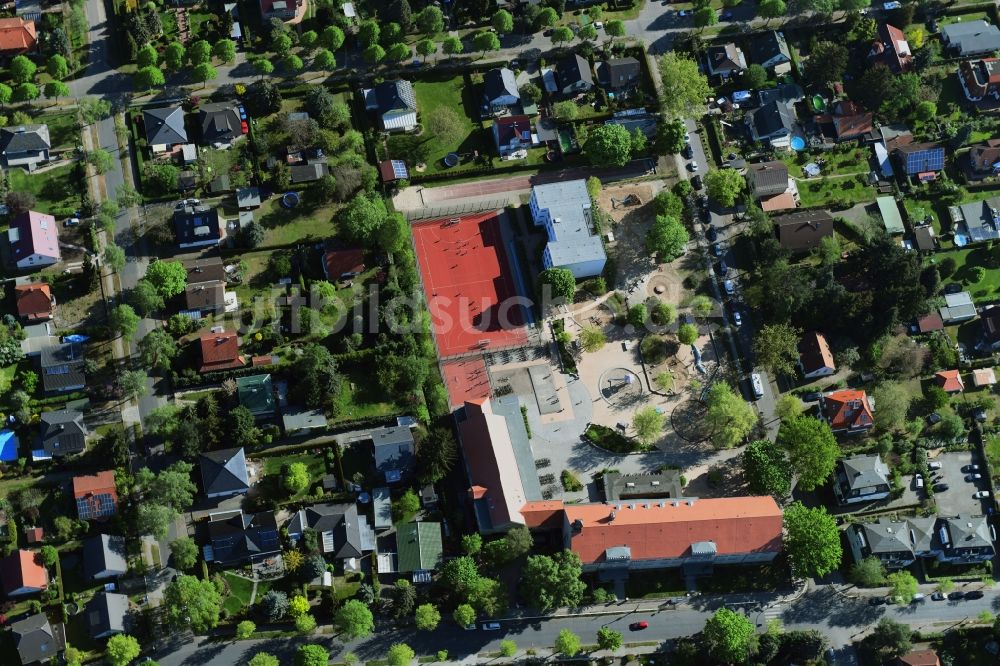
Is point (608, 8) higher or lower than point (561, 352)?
higher

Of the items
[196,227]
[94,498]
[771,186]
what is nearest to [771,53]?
[771,186]

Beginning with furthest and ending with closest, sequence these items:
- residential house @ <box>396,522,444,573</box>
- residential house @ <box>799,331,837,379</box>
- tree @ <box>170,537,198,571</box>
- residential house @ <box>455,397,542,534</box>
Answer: residential house @ <box>799,331,837,379</box> < residential house @ <box>455,397,542,534</box> < residential house @ <box>396,522,444,573</box> < tree @ <box>170,537,198,571</box>

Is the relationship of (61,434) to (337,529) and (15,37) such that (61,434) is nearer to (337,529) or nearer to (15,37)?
(337,529)

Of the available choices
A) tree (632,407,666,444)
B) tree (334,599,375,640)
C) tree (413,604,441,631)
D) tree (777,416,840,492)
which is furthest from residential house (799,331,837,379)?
tree (334,599,375,640)

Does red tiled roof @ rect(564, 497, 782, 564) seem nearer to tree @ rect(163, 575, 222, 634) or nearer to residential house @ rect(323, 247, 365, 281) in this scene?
tree @ rect(163, 575, 222, 634)

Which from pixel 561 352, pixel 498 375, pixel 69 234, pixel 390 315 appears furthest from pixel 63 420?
pixel 561 352

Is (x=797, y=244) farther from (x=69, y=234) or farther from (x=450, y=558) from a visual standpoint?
(x=69, y=234)
